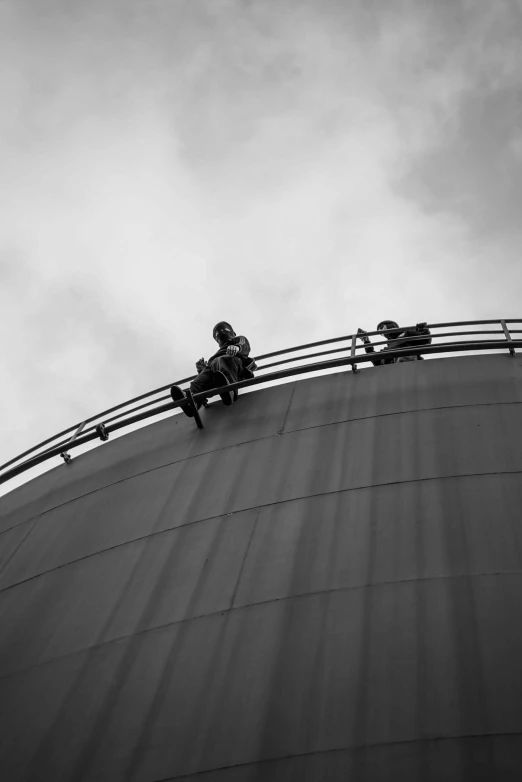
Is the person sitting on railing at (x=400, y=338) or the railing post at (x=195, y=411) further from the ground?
the person sitting on railing at (x=400, y=338)

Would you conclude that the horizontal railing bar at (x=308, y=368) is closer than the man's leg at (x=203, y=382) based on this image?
Yes

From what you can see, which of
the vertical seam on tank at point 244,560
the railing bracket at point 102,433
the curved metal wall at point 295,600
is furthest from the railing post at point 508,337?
the railing bracket at point 102,433

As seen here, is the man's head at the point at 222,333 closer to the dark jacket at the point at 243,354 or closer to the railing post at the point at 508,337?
the dark jacket at the point at 243,354

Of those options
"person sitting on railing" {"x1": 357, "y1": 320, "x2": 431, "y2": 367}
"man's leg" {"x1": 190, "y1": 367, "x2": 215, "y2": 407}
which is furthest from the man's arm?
"person sitting on railing" {"x1": 357, "y1": 320, "x2": 431, "y2": 367}

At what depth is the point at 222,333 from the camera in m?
12.0

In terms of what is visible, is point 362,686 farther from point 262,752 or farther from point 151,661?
point 151,661

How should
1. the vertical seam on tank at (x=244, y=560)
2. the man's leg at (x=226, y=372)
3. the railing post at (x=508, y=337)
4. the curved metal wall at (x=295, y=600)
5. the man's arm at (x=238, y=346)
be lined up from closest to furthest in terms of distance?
1. the curved metal wall at (x=295, y=600)
2. the vertical seam on tank at (x=244, y=560)
3. the railing post at (x=508, y=337)
4. the man's leg at (x=226, y=372)
5. the man's arm at (x=238, y=346)

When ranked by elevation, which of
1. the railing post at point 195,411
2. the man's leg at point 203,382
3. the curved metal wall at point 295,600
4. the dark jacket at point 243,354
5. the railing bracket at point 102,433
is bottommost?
the curved metal wall at point 295,600

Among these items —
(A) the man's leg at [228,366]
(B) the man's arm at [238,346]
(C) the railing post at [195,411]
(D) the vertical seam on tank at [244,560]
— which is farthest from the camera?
(B) the man's arm at [238,346]

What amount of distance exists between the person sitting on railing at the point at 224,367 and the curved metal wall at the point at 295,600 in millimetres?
759

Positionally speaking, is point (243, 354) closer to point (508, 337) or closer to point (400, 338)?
point (400, 338)

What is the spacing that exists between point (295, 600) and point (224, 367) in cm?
511

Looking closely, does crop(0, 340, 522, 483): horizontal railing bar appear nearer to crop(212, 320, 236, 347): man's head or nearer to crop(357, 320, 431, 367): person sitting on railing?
crop(357, 320, 431, 367): person sitting on railing

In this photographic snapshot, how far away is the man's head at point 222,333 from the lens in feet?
39.2
